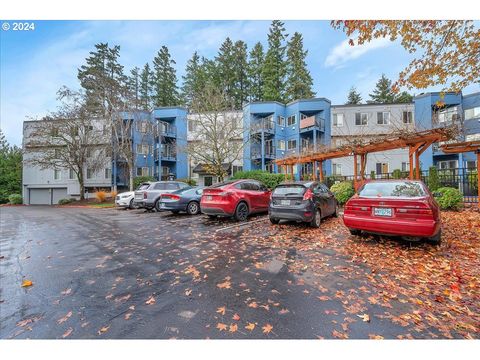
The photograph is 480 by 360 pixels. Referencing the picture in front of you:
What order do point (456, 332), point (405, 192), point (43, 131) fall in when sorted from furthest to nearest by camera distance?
point (43, 131)
point (405, 192)
point (456, 332)

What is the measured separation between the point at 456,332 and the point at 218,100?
20113 millimetres

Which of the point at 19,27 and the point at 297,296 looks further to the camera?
the point at 19,27

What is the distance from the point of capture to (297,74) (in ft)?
120

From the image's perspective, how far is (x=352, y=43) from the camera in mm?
6562

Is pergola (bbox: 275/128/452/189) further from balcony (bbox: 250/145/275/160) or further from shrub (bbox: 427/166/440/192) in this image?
balcony (bbox: 250/145/275/160)

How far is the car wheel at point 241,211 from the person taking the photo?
8.80 meters

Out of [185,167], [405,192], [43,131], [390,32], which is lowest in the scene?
[405,192]

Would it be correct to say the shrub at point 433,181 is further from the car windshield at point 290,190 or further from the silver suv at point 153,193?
the silver suv at point 153,193

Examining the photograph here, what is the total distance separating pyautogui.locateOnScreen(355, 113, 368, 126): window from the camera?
2659cm

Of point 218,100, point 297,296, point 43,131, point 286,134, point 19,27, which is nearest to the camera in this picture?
point 297,296

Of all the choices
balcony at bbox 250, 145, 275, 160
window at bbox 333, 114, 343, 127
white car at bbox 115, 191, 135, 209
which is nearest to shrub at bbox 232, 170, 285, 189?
balcony at bbox 250, 145, 275, 160

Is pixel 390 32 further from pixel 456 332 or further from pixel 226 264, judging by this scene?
pixel 226 264

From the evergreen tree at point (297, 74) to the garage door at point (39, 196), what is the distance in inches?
1491

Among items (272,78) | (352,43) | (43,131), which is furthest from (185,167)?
(352,43)
